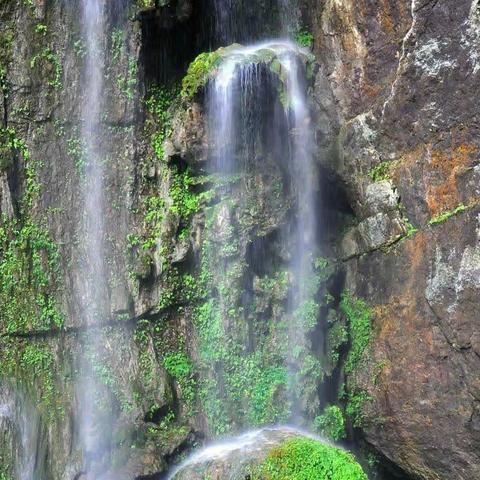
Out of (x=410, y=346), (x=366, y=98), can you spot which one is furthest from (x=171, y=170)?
(x=410, y=346)

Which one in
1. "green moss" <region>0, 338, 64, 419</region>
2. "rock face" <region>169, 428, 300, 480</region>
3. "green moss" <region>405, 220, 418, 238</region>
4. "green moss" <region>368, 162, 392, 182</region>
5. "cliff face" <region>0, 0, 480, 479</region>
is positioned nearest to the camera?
"rock face" <region>169, 428, 300, 480</region>

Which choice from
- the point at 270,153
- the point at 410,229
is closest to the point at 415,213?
the point at 410,229

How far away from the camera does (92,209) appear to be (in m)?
7.98

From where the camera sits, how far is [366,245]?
8.16 metres

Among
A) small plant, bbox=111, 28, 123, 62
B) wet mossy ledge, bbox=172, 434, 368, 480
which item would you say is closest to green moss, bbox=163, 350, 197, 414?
wet mossy ledge, bbox=172, 434, 368, 480

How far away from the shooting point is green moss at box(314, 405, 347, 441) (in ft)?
26.0

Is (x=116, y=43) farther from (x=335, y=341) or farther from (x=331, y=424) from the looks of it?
(x=331, y=424)

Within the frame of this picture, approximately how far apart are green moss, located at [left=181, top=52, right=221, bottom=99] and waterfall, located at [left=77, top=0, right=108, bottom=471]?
3.66ft

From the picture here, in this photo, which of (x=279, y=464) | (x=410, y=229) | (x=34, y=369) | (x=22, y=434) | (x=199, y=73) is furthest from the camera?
(x=199, y=73)

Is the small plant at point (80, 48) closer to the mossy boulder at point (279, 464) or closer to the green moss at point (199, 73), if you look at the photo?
the green moss at point (199, 73)

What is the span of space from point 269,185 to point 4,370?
3955 millimetres

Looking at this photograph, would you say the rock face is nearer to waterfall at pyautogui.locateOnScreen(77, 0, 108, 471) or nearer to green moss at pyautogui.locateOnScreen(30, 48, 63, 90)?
waterfall at pyautogui.locateOnScreen(77, 0, 108, 471)

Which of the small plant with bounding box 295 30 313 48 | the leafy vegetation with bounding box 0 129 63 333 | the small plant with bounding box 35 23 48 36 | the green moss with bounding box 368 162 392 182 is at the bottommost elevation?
the leafy vegetation with bounding box 0 129 63 333

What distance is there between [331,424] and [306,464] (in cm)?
196
